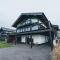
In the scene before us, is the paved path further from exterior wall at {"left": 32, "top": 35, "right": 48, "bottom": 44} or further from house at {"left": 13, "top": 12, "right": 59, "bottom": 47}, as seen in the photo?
exterior wall at {"left": 32, "top": 35, "right": 48, "bottom": 44}

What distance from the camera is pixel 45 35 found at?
2467 cm

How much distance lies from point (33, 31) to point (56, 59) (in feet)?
43.2

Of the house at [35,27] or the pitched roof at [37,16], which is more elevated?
the pitched roof at [37,16]

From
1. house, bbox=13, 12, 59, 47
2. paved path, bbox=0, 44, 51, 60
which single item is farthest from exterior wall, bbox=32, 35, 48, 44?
paved path, bbox=0, 44, 51, 60

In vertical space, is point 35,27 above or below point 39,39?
above

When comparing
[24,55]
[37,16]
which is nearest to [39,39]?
[37,16]

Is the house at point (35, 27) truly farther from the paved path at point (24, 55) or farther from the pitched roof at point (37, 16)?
the paved path at point (24, 55)

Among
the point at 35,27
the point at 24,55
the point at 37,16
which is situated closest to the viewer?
the point at 24,55

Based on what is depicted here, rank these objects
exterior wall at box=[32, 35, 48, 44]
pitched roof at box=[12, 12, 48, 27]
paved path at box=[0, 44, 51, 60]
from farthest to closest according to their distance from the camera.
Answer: exterior wall at box=[32, 35, 48, 44] → pitched roof at box=[12, 12, 48, 27] → paved path at box=[0, 44, 51, 60]

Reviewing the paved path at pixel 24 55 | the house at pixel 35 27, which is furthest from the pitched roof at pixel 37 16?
the paved path at pixel 24 55

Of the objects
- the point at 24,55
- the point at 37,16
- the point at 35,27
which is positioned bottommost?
the point at 24,55

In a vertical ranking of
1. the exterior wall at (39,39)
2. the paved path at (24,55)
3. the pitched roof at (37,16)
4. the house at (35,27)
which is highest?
the pitched roof at (37,16)

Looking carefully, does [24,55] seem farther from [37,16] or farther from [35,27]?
[37,16]

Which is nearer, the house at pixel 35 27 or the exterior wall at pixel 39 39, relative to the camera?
the house at pixel 35 27
